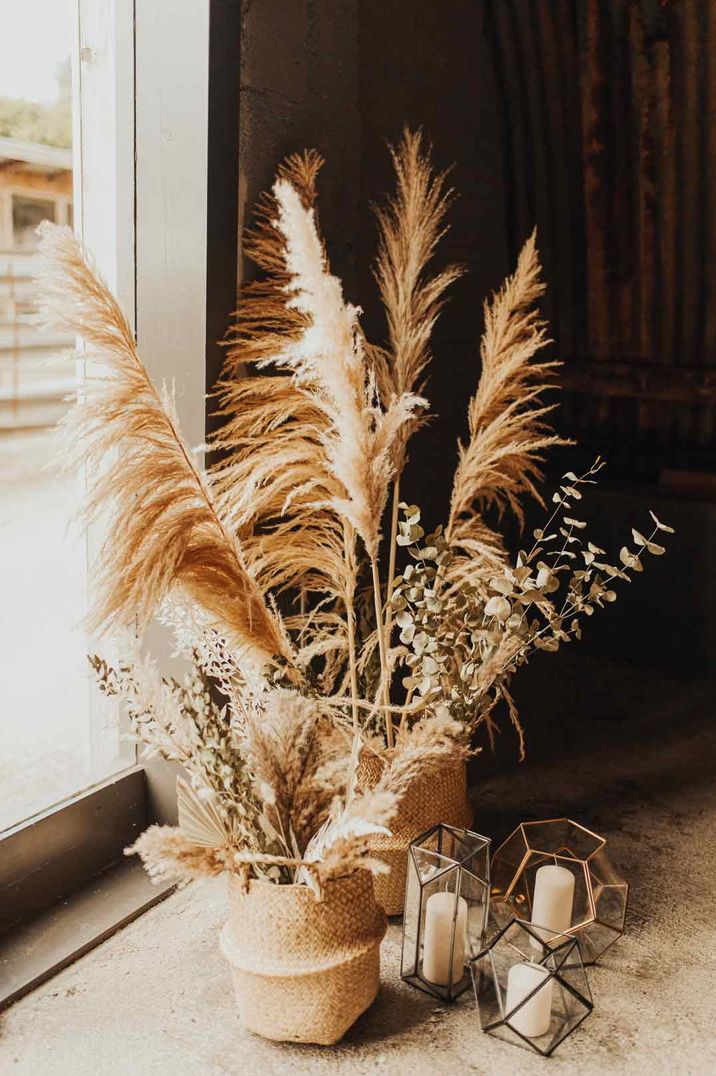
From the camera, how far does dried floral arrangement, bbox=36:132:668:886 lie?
158cm

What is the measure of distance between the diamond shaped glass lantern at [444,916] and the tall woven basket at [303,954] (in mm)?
139

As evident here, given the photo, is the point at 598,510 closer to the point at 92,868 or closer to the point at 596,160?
the point at 596,160

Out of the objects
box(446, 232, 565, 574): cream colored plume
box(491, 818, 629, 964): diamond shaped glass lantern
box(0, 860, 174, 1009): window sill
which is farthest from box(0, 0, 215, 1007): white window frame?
box(491, 818, 629, 964): diamond shaped glass lantern

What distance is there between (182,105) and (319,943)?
1461 mm

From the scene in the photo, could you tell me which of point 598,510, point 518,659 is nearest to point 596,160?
point 598,510

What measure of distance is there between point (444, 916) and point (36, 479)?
3.47 ft

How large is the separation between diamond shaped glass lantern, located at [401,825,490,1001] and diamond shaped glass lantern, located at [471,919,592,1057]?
2.7 inches

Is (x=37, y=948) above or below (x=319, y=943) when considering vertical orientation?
below

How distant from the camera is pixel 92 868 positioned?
2.06m

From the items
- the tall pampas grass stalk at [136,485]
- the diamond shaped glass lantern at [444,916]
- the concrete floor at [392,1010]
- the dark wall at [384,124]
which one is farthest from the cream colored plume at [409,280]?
the concrete floor at [392,1010]

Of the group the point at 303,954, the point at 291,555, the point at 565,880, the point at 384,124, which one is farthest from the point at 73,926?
the point at 384,124

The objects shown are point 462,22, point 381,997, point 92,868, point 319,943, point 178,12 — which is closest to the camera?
point 319,943

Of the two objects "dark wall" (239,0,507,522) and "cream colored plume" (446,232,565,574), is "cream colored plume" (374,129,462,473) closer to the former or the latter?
"cream colored plume" (446,232,565,574)

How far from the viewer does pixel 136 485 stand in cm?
166
